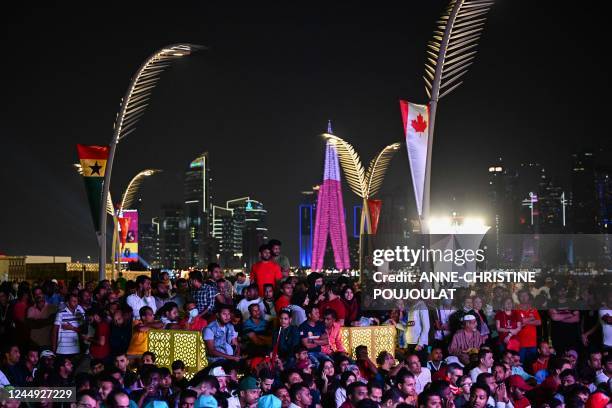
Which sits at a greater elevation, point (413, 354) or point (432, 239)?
point (432, 239)

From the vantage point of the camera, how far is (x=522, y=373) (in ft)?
54.1

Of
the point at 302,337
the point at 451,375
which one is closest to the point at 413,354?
the point at 451,375

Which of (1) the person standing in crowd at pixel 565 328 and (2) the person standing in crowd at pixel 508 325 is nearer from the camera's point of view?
(2) the person standing in crowd at pixel 508 325

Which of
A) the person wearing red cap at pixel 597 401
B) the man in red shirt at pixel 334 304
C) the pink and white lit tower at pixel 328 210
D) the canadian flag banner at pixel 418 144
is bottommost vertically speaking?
the person wearing red cap at pixel 597 401

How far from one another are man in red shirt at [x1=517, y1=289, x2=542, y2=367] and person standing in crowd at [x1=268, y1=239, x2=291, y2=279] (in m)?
4.35

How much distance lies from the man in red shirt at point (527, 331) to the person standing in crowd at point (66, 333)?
7.63 m

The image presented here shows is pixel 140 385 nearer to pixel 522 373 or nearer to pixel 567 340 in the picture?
pixel 522 373

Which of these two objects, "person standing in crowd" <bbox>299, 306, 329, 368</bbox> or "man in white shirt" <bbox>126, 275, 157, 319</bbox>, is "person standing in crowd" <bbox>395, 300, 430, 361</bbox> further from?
"man in white shirt" <bbox>126, 275, 157, 319</bbox>

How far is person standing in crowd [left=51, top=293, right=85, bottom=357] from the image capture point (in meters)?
16.9

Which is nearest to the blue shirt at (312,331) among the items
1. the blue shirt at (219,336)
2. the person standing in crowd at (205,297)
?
the blue shirt at (219,336)

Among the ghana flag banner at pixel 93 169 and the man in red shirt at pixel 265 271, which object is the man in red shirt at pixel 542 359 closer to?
the man in red shirt at pixel 265 271

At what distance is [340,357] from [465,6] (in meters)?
8.16

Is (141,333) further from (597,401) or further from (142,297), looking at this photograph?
(597,401)

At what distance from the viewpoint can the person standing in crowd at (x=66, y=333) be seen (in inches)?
664
